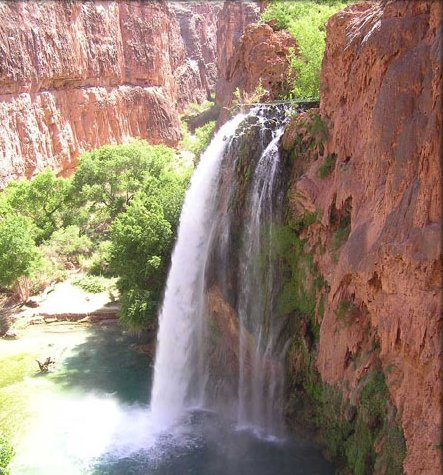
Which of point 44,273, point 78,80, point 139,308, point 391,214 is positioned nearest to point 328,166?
point 391,214

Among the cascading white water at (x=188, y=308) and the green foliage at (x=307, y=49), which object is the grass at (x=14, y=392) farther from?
the green foliage at (x=307, y=49)

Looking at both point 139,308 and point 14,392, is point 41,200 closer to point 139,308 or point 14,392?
point 139,308

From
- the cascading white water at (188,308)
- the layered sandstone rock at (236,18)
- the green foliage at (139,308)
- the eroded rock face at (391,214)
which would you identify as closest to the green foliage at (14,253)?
the green foliage at (139,308)

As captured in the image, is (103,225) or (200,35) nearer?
(103,225)

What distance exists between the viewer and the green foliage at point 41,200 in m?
32.8

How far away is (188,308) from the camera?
19125mm

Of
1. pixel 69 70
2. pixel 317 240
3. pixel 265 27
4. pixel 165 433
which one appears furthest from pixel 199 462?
pixel 69 70

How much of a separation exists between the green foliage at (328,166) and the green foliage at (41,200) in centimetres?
2327

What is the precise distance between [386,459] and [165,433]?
7.65 meters

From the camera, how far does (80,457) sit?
14852 millimetres

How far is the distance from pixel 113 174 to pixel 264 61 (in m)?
14.3

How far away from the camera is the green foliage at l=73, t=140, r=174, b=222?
3444cm

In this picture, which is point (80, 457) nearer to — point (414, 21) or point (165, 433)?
point (165, 433)

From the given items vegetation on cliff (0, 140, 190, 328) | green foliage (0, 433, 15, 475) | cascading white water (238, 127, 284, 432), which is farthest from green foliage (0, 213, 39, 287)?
green foliage (0, 433, 15, 475)
